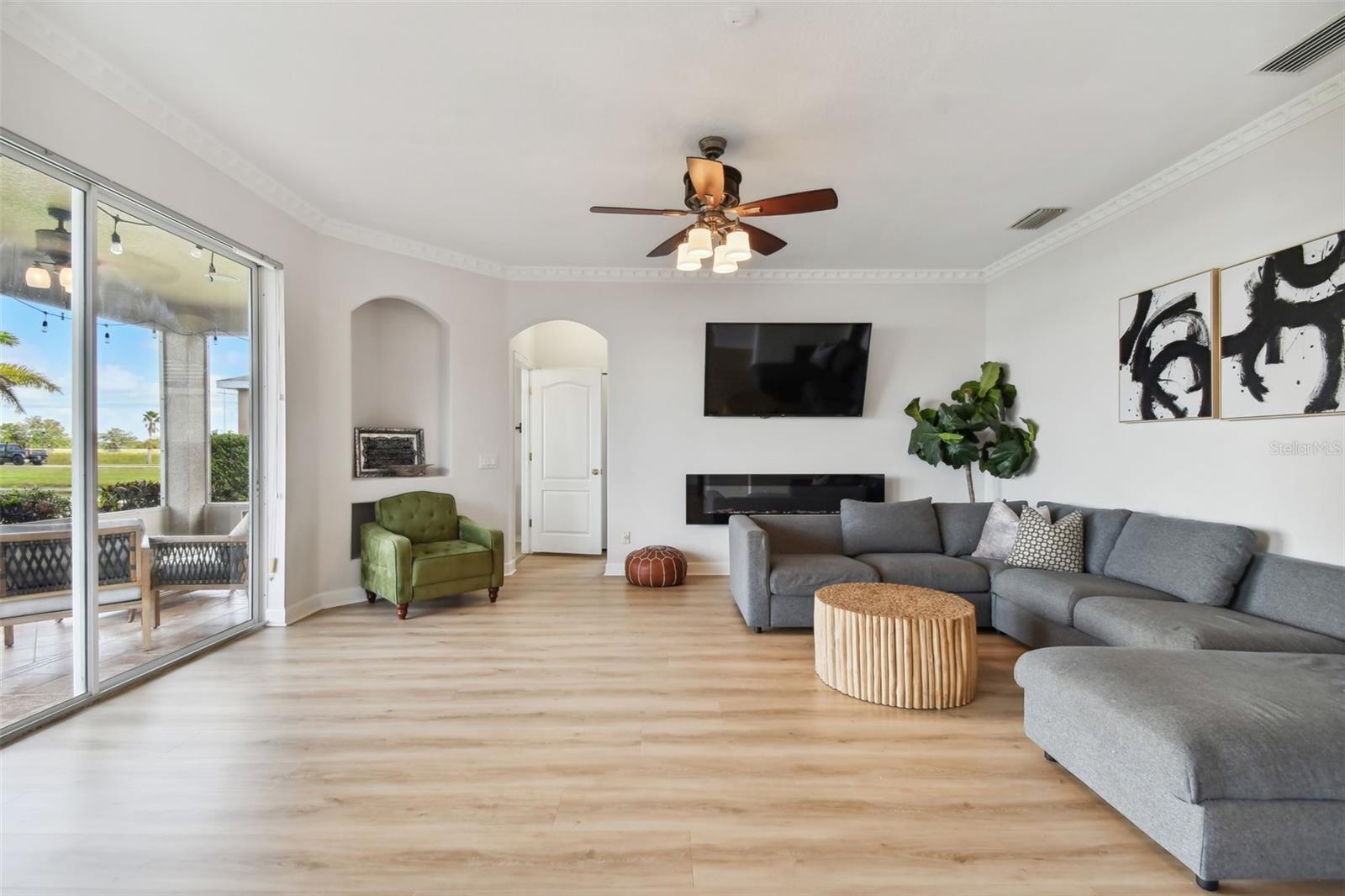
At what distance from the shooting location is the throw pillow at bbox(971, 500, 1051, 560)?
4.15 m

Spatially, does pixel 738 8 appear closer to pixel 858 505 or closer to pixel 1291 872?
pixel 1291 872

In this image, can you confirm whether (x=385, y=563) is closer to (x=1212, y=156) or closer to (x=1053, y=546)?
(x=1053, y=546)

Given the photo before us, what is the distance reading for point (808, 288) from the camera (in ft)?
18.3

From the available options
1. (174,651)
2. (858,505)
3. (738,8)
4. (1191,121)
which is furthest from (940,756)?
(174,651)

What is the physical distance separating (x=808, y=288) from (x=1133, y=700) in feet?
14.4

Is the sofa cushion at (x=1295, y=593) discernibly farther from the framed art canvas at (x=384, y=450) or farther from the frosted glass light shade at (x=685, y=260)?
the framed art canvas at (x=384, y=450)

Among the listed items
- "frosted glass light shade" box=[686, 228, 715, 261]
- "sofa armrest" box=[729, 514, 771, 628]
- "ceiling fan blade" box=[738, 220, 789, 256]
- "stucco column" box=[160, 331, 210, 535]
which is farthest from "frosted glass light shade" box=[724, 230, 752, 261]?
"stucco column" box=[160, 331, 210, 535]

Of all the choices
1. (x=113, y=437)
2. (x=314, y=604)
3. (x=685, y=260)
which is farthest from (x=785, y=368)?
(x=113, y=437)

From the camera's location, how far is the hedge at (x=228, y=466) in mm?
3578

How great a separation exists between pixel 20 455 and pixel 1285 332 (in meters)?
5.75

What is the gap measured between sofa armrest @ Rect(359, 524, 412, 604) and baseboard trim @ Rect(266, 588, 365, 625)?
12 centimetres

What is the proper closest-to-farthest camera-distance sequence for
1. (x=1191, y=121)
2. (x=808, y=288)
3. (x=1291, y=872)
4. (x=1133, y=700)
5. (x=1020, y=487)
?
1. (x=1291, y=872)
2. (x=1133, y=700)
3. (x=1191, y=121)
4. (x=1020, y=487)
5. (x=808, y=288)

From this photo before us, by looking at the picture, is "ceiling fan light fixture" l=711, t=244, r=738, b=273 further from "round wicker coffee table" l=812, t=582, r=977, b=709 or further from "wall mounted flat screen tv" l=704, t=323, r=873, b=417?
"wall mounted flat screen tv" l=704, t=323, r=873, b=417

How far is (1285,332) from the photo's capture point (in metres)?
2.87
